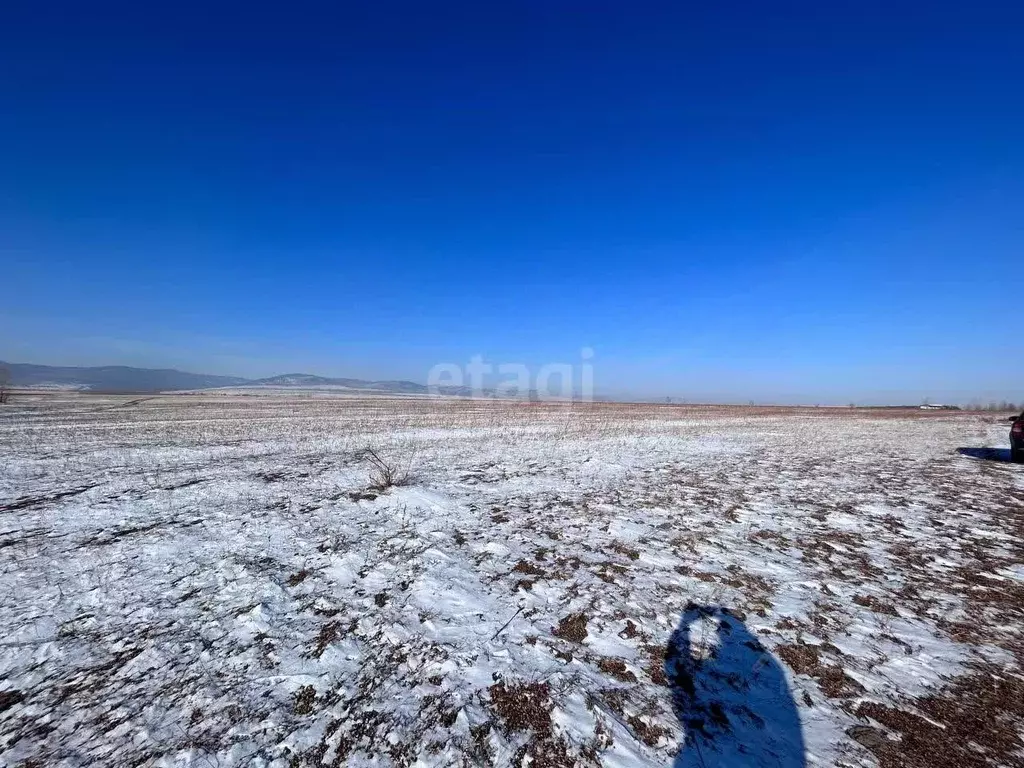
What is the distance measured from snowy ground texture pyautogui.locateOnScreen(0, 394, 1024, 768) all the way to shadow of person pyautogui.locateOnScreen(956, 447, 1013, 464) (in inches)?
302

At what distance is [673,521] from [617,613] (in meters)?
3.52

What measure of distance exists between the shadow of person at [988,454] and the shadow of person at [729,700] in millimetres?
17571

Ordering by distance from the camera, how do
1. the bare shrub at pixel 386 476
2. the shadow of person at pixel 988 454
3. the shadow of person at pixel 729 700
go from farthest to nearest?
the shadow of person at pixel 988 454 < the bare shrub at pixel 386 476 < the shadow of person at pixel 729 700

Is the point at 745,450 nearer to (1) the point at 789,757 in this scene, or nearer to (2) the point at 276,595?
(1) the point at 789,757

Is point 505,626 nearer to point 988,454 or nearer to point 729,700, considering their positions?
point 729,700

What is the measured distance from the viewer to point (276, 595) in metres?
4.89

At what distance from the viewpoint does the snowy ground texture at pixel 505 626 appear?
2.98 meters

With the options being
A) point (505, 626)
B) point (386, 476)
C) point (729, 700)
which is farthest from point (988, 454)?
point (386, 476)

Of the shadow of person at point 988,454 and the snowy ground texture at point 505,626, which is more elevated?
the shadow of person at point 988,454

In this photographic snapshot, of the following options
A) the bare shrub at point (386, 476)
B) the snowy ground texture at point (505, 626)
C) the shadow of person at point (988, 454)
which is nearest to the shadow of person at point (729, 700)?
the snowy ground texture at point (505, 626)

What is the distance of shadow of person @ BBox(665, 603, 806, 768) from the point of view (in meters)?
2.91

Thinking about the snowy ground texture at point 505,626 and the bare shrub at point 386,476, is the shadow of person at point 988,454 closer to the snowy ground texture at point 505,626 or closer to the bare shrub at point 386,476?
the snowy ground texture at point 505,626

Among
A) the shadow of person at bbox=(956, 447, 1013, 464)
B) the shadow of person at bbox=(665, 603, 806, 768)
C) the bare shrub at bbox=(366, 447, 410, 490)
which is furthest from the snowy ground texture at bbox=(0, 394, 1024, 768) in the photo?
the shadow of person at bbox=(956, 447, 1013, 464)

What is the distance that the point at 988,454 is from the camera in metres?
15.7
